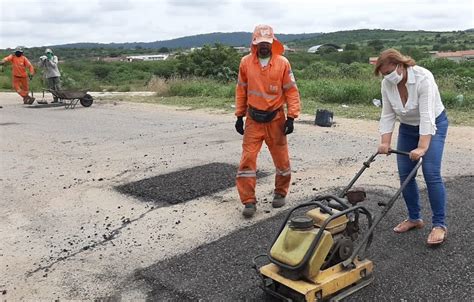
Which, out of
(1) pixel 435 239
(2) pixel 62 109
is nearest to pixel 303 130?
(1) pixel 435 239

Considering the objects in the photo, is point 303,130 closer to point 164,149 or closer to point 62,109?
point 164,149

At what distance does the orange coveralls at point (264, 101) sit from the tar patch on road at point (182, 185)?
3.04 ft

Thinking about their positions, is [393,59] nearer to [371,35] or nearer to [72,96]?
[72,96]

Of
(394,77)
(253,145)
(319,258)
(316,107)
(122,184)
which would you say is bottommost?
(316,107)

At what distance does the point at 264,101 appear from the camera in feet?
16.0

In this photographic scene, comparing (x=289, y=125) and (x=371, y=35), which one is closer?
(x=289, y=125)

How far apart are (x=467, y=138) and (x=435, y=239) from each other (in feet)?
17.0

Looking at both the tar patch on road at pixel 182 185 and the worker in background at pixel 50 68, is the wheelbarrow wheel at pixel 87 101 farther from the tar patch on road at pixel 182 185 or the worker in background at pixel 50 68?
the tar patch on road at pixel 182 185

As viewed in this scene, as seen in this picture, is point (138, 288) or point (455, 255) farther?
point (455, 255)

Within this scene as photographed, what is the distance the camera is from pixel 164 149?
838 cm

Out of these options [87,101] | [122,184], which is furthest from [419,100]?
[87,101]

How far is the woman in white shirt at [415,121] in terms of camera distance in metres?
3.72

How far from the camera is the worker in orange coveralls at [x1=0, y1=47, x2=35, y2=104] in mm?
15602

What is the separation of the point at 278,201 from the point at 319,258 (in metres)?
2.22
